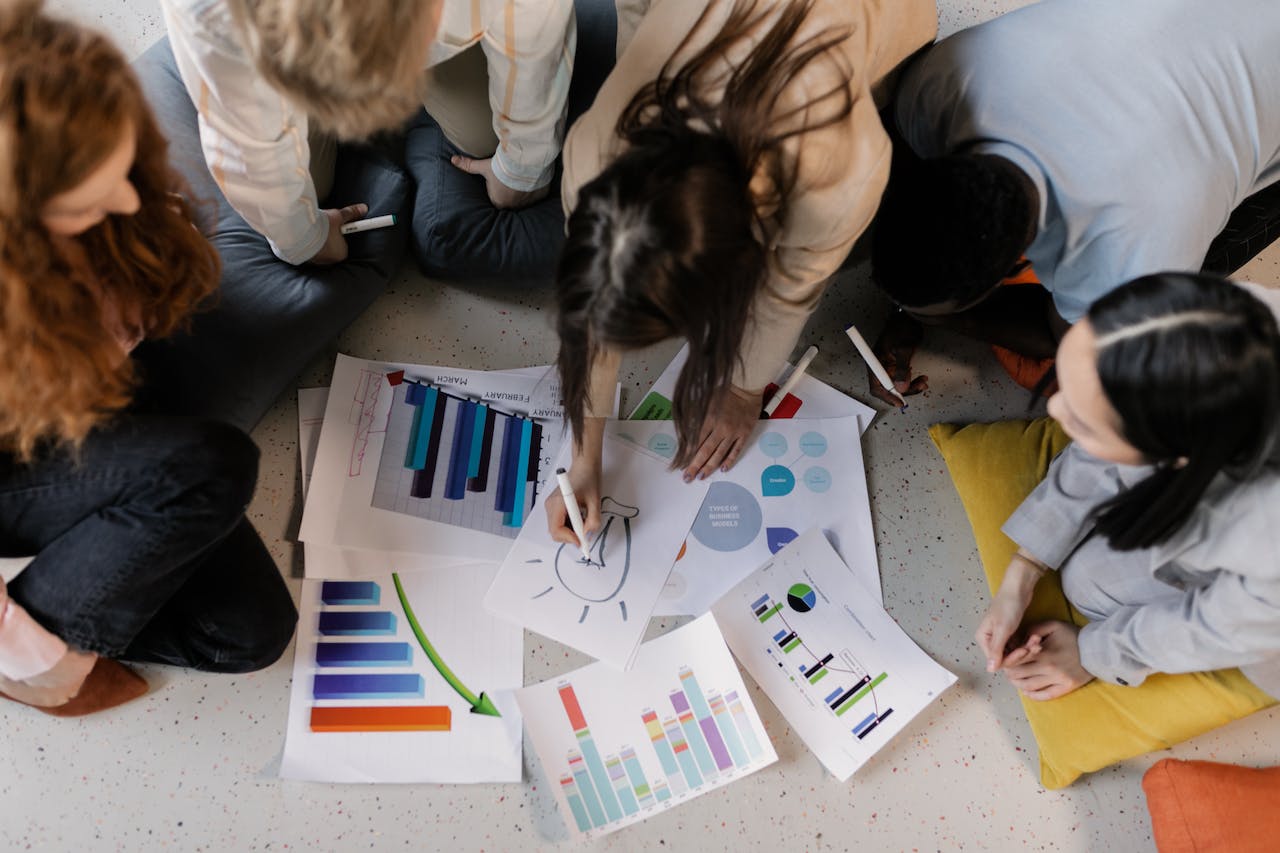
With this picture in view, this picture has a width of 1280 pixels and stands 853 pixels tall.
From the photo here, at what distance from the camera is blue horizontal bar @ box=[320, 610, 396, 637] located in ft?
3.34

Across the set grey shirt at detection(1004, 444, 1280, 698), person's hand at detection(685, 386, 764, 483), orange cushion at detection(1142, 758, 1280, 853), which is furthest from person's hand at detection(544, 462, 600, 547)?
orange cushion at detection(1142, 758, 1280, 853)

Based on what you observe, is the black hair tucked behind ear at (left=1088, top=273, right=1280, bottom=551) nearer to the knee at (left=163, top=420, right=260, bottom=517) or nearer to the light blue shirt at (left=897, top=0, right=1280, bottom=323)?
the light blue shirt at (left=897, top=0, right=1280, bottom=323)

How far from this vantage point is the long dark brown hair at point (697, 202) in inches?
26.0

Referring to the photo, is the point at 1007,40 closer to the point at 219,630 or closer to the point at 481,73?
the point at 481,73

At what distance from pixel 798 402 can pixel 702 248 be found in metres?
0.53

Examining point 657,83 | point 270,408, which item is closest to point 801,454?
point 657,83

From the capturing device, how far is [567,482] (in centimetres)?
99

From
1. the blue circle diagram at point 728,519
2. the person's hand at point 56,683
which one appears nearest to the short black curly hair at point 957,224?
the blue circle diagram at point 728,519

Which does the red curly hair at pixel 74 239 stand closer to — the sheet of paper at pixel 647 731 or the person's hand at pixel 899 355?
the sheet of paper at pixel 647 731

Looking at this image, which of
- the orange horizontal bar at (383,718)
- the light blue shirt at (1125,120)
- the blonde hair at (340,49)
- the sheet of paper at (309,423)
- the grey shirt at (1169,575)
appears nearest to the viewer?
the blonde hair at (340,49)

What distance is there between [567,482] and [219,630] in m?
0.38

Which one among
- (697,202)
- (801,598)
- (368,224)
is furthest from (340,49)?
(801,598)

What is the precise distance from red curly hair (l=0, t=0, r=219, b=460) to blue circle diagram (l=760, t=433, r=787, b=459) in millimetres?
634

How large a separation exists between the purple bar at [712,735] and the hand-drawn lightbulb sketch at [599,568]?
0.35 feet
